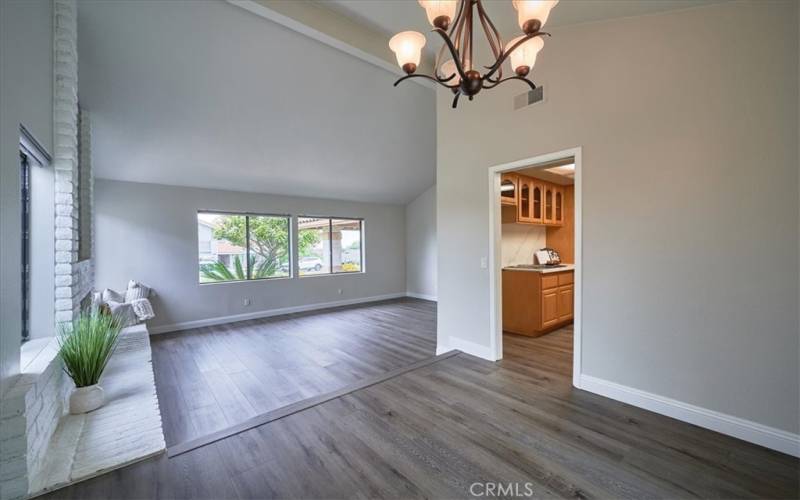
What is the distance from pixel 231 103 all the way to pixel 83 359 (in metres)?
2.95

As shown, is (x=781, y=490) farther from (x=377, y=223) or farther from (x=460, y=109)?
(x=377, y=223)

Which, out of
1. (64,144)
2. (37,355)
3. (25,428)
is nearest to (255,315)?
(37,355)

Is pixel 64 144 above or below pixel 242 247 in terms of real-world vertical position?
above

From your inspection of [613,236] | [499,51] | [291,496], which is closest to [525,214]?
[613,236]

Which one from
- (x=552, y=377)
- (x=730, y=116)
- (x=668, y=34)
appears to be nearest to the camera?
(x=730, y=116)

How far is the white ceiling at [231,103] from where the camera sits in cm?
304

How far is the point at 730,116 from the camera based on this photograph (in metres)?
2.11

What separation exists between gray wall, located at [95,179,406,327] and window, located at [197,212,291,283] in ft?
0.57

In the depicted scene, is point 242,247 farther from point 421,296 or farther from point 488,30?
point 488,30

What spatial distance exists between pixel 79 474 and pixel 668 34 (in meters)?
4.58

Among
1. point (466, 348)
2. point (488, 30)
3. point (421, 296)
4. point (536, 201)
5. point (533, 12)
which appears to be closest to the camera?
point (533, 12)

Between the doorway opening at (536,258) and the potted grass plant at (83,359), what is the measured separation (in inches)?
134

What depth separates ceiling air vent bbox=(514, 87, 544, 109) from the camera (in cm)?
299

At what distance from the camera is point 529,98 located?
3084 mm
